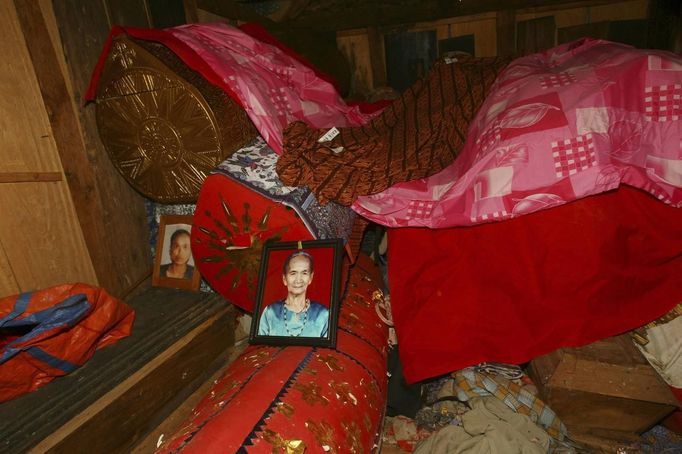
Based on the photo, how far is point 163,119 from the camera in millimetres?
1489

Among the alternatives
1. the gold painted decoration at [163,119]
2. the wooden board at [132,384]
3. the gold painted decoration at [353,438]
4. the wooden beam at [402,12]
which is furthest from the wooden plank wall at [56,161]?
the wooden beam at [402,12]

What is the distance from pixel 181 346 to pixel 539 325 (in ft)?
4.15

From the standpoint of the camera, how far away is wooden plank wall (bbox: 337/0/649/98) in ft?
10.2

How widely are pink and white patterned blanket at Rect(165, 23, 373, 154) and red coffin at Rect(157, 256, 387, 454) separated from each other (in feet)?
2.55

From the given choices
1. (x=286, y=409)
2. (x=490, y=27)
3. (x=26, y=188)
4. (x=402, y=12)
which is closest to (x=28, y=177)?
(x=26, y=188)

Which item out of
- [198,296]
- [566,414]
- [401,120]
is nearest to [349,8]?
[401,120]

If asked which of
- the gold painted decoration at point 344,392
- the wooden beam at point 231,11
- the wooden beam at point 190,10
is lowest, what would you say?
the gold painted decoration at point 344,392

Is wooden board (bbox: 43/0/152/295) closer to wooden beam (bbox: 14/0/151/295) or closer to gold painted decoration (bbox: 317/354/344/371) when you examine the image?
wooden beam (bbox: 14/0/151/295)

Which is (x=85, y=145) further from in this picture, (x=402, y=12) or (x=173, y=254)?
(x=402, y=12)

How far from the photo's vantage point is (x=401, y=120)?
214 cm

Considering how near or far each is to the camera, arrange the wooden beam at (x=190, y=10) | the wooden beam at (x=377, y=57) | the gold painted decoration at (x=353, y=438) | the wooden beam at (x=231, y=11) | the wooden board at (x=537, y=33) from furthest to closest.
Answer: the wooden beam at (x=377, y=57), the wooden board at (x=537, y=33), the wooden beam at (x=231, y=11), the wooden beam at (x=190, y=10), the gold painted decoration at (x=353, y=438)

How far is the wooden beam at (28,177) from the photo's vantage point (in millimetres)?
1295

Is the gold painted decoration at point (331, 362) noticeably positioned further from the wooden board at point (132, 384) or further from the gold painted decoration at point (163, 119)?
the gold painted decoration at point (163, 119)

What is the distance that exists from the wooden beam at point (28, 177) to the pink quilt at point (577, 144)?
1338 millimetres
